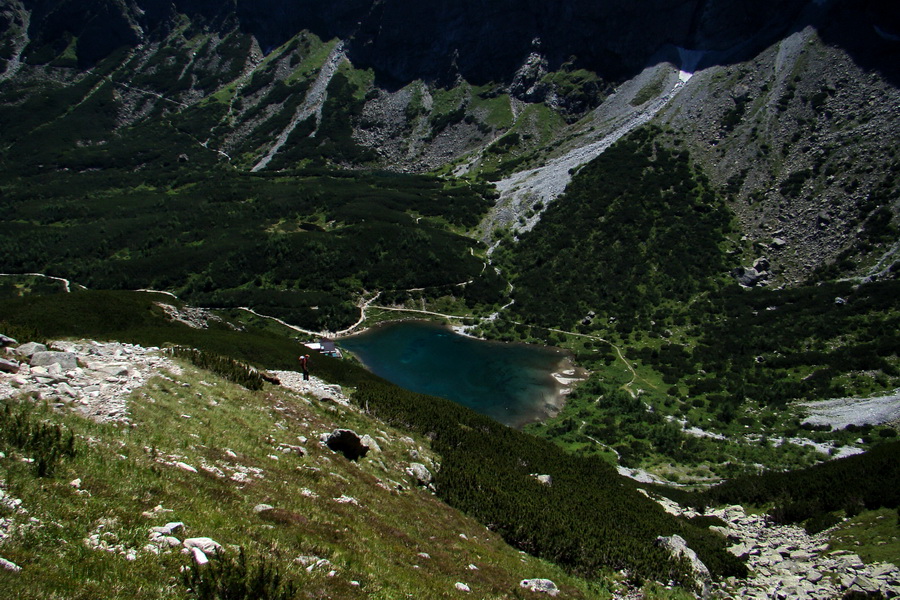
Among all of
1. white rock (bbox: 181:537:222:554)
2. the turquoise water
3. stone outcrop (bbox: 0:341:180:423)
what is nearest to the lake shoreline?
the turquoise water

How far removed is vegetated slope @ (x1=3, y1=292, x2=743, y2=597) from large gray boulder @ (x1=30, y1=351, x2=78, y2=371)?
6.70 ft

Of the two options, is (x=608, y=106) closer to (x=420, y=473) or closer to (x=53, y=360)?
(x=420, y=473)

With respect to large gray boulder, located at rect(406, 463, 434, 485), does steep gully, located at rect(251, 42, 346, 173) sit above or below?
above

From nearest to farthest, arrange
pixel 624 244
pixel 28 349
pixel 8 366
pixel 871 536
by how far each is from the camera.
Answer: pixel 8 366 < pixel 28 349 < pixel 871 536 < pixel 624 244

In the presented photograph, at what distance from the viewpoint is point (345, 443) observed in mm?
17172

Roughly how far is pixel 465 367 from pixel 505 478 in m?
42.3

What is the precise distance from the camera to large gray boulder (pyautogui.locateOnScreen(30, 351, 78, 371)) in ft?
45.2

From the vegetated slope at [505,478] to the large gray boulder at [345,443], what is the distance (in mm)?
599

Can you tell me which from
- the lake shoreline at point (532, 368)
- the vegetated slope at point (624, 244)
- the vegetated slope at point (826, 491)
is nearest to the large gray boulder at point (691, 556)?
the vegetated slope at point (826, 491)

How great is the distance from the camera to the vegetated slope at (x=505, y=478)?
14765 millimetres

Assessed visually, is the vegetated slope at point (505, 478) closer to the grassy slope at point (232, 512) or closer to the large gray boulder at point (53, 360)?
the grassy slope at point (232, 512)

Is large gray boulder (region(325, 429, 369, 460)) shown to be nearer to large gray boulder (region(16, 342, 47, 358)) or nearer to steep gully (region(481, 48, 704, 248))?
large gray boulder (region(16, 342, 47, 358))

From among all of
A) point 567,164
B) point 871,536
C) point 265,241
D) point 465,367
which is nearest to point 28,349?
point 871,536

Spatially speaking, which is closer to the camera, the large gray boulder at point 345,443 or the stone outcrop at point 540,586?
the stone outcrop at point 540,586
